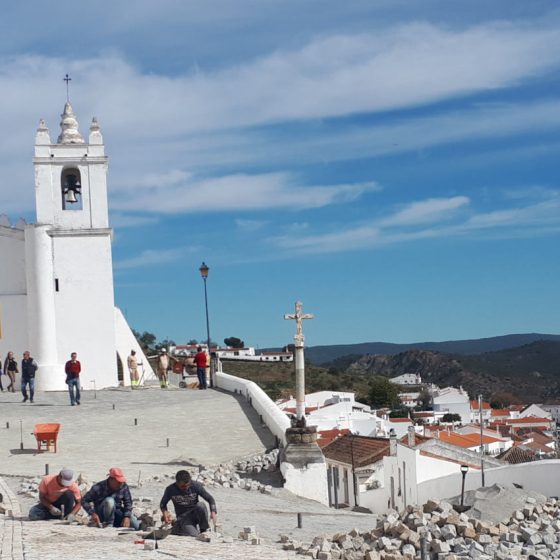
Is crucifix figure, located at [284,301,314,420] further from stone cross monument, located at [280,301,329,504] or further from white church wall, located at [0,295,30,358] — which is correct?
white church wall, located at [0,295,30,358]

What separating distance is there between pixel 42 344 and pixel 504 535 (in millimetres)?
19960

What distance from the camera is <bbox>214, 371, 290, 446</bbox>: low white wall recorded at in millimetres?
18909

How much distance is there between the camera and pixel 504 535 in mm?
11414

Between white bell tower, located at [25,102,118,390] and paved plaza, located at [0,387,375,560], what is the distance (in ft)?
8.52

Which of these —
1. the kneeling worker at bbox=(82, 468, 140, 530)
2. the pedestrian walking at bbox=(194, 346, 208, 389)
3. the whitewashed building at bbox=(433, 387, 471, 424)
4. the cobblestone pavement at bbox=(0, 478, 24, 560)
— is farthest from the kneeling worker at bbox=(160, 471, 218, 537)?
the whitewashed building at bbox=(433, 387, 471, 424)

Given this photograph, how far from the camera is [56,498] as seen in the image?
10875mm

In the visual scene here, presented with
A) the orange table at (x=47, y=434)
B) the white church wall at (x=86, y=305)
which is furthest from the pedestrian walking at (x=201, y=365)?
the orange table at (x=47, y=434)

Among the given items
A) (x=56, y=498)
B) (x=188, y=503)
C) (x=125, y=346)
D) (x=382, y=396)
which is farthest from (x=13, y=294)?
(x=382, y=396)

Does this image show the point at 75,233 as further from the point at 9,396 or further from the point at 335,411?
the point at 335,411

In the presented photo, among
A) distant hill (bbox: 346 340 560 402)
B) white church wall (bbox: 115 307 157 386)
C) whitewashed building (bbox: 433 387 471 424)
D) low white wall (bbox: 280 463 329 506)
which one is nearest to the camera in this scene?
low white wall (bbox: 280 463 329 506)

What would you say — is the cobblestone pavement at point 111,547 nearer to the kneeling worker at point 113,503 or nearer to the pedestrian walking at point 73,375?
the kneeling worker at point 113,503

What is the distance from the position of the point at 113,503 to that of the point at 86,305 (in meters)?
19.5

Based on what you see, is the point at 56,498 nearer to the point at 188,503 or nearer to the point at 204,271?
the point at 188,503

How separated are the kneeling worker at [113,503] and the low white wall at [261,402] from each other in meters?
7.03
